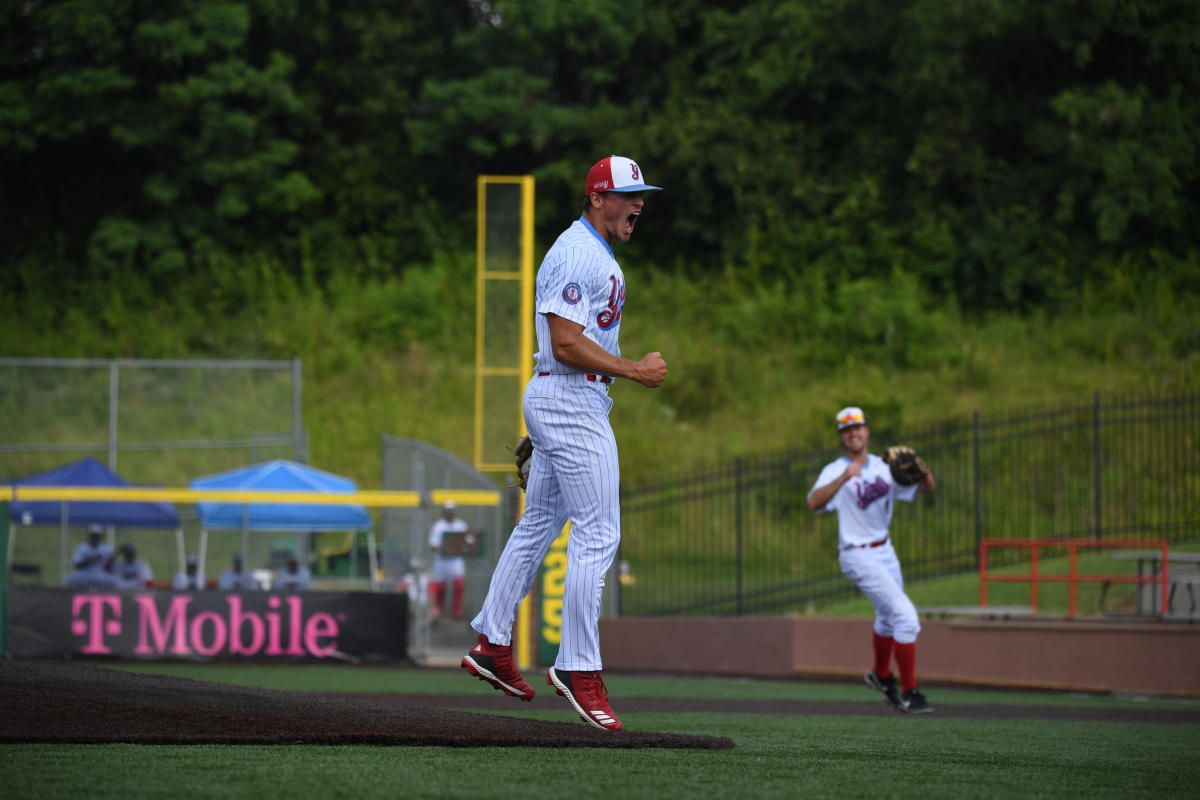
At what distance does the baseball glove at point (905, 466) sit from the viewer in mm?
11820

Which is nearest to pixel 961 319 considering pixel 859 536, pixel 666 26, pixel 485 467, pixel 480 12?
pixel 666 26

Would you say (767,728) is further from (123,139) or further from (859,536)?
(123,139)

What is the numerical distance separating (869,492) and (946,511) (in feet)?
28.8

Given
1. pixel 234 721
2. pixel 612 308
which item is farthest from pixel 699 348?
pixel 234 721

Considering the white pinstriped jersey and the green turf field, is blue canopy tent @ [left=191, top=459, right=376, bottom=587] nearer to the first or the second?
the green turf field

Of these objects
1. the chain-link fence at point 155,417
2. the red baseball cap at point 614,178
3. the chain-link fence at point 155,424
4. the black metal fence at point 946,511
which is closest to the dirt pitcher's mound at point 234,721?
the red baseball cap at point 614,178

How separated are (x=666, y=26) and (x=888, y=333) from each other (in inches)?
404

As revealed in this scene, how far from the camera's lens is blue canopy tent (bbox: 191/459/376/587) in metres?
21.5

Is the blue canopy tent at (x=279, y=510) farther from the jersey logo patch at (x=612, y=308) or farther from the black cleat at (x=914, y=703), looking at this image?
the jersey logo patch at (x=612, y=308)

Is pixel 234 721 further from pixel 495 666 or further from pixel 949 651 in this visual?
pixel 949 651

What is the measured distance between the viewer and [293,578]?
21.0 metres

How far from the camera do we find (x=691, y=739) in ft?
20.7

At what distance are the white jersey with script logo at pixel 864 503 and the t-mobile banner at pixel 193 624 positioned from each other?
27.3 ft

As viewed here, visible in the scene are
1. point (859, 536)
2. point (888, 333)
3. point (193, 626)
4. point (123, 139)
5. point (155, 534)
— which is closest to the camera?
point (859, 536)
